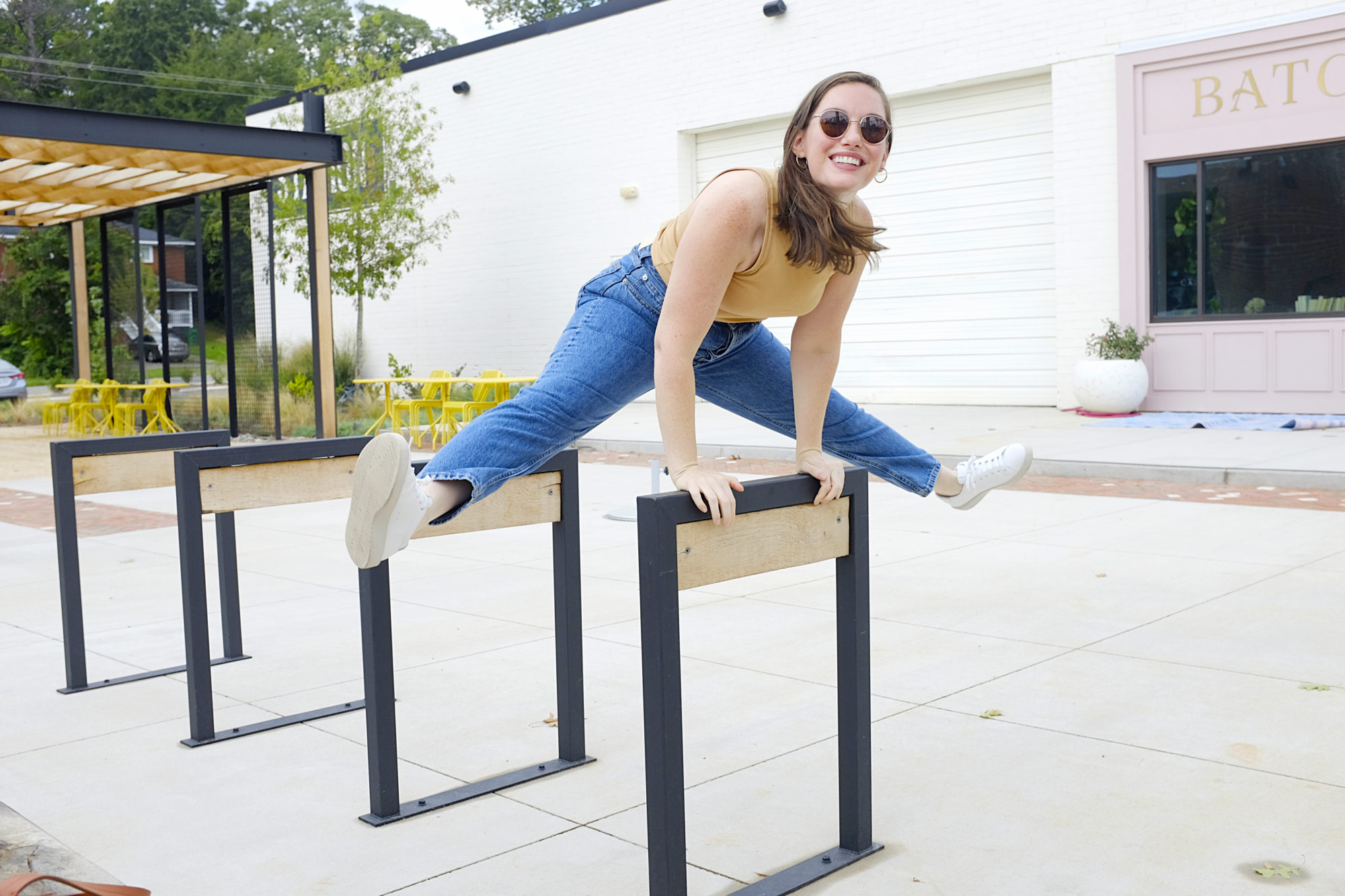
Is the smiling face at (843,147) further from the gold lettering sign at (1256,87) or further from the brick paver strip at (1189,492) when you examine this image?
the gold lettering sign at (1256,87)

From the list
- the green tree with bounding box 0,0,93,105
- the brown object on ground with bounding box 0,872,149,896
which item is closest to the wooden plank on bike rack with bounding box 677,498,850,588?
the brown object on ground with bounding box 0,872,149,896

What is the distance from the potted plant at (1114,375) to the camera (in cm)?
1391

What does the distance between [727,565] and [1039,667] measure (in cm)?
206

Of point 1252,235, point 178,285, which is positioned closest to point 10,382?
point 178,285

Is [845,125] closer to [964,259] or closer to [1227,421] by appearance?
[1227,421]

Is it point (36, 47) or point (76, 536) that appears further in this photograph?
point (36, 47)

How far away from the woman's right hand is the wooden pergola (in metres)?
10.9

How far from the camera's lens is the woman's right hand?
2406mm

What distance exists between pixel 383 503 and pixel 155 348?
1536cm

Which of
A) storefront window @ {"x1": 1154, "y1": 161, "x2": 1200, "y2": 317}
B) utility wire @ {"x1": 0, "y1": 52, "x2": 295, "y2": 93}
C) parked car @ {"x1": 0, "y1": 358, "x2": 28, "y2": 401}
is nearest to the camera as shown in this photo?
storefront window @ {"x1": 1154, "y1": 161, "x2": 1200, "y2": 317}

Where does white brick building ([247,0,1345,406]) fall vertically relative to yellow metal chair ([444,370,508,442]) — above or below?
above

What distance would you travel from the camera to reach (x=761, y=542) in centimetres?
261

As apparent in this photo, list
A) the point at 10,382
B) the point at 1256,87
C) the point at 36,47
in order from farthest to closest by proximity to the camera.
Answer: the point at 36,47
the point at 10,382
the point at 1256,87

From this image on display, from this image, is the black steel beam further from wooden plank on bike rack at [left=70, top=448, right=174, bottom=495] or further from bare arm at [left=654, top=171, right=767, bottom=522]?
bare arm at [left=654, top=171, right=767, bottom=522]
